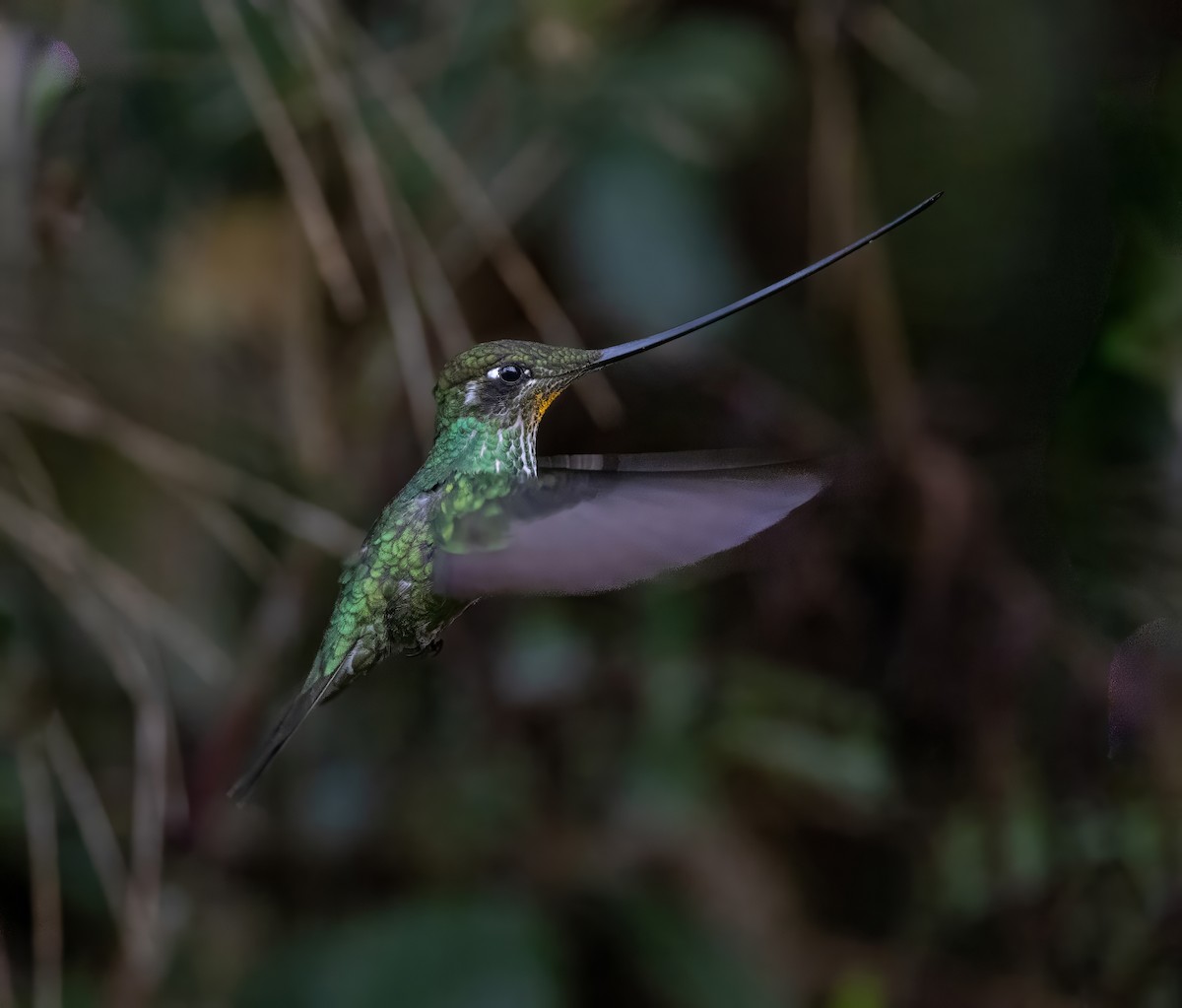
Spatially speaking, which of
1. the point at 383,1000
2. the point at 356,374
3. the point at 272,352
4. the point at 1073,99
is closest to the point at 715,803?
the point at 383,1000

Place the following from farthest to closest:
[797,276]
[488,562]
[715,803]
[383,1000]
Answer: [715,803] < [383,1000] < [488,562] < [797,276]

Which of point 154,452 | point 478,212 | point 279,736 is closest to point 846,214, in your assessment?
point 478,212

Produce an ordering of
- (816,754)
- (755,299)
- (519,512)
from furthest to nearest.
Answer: (816,754)
(519,512)
(755,299)

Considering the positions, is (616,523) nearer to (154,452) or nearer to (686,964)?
(154,452)

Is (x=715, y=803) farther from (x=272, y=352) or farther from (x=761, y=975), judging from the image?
(x=272, y=352)

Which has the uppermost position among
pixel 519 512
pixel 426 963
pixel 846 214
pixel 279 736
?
pixel 519 512

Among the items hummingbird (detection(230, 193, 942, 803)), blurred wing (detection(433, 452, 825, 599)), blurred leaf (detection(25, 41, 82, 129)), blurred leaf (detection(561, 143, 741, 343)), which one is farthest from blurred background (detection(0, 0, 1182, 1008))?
blurred wing (detection(433, 452, 825, 599))
